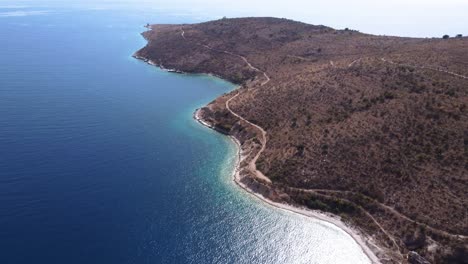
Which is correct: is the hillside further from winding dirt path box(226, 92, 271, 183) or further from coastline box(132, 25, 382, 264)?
coastline box(132, 25, 382, 264)

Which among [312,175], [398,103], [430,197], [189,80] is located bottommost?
[189,80]

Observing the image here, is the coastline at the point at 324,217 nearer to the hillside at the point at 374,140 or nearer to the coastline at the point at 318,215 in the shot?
the coastline at the point at 318,215

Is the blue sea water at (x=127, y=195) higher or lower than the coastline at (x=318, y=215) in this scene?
lower

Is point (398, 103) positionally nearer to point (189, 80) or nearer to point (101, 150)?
point (101, 150)

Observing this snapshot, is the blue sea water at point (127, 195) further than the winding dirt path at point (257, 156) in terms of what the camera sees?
No

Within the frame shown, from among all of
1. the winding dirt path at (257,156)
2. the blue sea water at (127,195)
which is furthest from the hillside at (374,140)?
the blue sea water at (127,195)

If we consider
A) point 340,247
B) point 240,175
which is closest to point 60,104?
point 240,175
